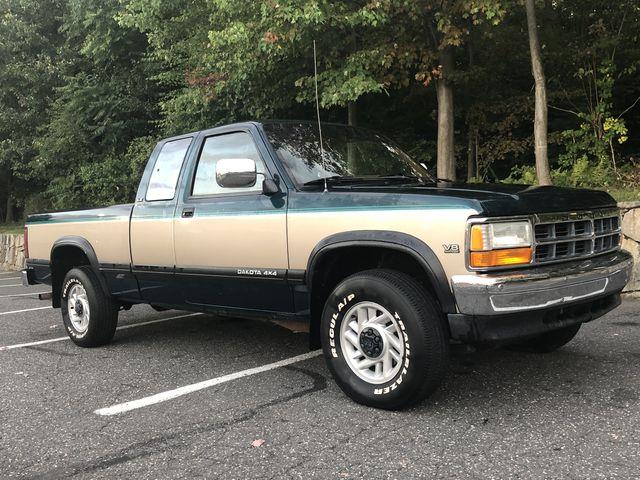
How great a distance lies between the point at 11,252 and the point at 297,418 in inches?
656

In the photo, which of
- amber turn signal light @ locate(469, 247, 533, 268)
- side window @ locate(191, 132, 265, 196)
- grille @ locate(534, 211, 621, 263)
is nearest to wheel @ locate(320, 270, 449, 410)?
amber turn signal light @ locate(469, 247, 533, 268)

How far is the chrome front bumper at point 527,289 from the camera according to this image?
3137 mm

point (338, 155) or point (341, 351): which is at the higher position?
point (338, 155)

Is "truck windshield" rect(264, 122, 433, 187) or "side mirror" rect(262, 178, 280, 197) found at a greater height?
"truck windshield" rect(264, 122, 433, 187)

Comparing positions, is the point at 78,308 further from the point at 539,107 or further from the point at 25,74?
the point at 25,74

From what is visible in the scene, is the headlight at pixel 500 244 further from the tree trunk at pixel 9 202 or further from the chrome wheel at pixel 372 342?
the tree trunk at pixel 9 202

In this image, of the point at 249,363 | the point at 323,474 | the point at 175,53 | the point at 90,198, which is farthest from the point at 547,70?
the point at 90,198

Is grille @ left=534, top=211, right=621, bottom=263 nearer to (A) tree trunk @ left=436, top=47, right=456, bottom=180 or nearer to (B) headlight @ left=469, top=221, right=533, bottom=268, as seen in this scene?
(B) headlight @ left=469, top=221, right=533, bottom=268

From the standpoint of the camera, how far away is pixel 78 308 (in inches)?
229

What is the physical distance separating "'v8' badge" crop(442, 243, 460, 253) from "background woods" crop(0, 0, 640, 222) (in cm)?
555

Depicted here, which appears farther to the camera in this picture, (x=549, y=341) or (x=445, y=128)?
(x=445, y=128)

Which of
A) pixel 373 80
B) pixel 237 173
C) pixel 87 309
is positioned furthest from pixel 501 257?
pixel 373 80

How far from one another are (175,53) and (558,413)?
38.3 feet

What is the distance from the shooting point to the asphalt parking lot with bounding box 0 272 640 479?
9.61 ft
